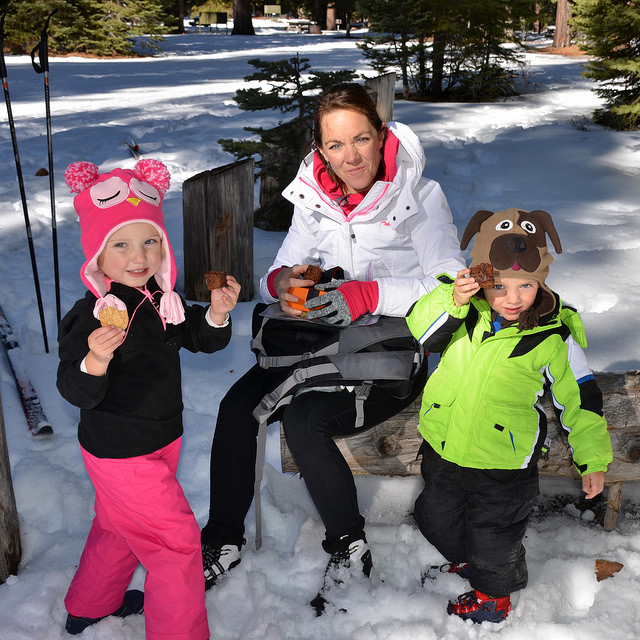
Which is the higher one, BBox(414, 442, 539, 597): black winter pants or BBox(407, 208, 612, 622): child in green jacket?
BBox(407, 208, 612, 622): child in green jacket

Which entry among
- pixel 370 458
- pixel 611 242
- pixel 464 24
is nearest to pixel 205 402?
pixel 370 458

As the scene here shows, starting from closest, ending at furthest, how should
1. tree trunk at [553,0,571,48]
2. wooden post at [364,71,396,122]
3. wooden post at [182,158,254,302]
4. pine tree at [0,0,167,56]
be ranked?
wooden post at [182,158,254,302]
wooden post at [364,71,396,122]
pine tree at [0,0,167,56]
tree trunk at [553,0,571,48]

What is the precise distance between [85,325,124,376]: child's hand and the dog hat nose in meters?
1.33

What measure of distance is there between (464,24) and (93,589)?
39.1 feet

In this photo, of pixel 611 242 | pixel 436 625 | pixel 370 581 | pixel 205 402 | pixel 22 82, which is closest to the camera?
pixel 436 625

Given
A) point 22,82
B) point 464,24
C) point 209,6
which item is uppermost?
point 209,6

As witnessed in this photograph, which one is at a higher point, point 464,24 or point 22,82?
point 464,24

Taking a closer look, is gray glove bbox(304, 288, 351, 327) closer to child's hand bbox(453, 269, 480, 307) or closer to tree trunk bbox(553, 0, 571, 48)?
child's hand bbox(453, 269, 480, 307)

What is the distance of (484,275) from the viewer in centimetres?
223

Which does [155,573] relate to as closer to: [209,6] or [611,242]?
[611,242]

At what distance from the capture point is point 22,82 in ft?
45.8

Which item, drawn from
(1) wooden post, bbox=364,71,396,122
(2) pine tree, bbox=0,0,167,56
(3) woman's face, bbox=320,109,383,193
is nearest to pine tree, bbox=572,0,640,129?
(1) wooden post, bbox=364,71,396,122

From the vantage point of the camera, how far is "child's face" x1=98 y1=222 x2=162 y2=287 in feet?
7.48

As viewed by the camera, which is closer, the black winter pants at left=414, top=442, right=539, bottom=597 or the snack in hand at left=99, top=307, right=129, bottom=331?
the snack in hand at left=99, top=307, right=129, bottom=331
